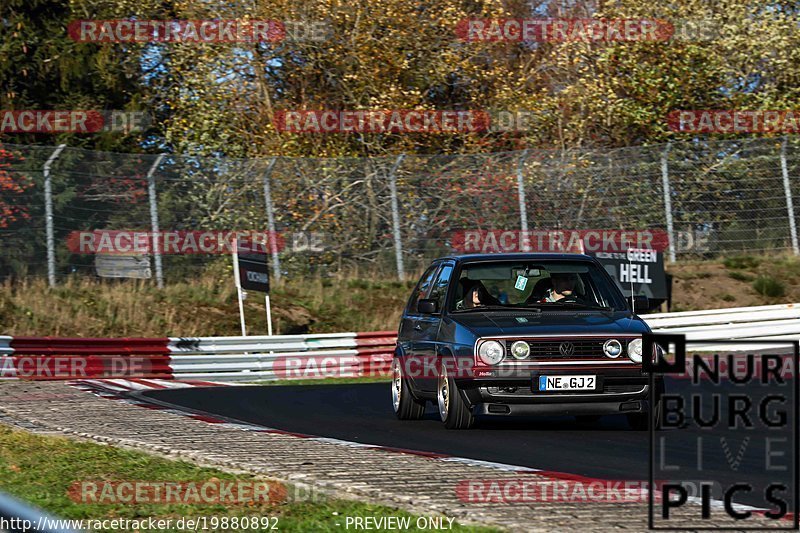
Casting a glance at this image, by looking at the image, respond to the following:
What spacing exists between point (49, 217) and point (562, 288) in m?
13.7

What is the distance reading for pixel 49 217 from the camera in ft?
75.0

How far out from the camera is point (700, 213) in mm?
26219

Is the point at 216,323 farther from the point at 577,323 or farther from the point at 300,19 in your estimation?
the point at 577,323

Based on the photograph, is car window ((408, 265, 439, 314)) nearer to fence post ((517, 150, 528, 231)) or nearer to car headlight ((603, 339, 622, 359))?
car headlight ((603, 339, 622, 359))

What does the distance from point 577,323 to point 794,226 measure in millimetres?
17014

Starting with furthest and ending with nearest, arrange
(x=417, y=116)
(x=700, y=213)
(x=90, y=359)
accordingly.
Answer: (x=417, y=116) → (x=700, y=213) → (x=90, y=359)

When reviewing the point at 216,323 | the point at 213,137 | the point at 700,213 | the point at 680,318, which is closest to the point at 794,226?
the point at 700,213

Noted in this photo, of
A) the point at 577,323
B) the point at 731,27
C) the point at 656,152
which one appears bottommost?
the point at 577,323

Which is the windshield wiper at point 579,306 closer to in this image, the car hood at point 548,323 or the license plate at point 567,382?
the car hood at point 548,323

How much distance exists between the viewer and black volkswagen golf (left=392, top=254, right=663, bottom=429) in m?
10.5

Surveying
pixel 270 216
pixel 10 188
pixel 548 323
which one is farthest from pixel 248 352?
pixel 548 323

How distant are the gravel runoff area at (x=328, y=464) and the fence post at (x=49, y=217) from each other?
401 inches

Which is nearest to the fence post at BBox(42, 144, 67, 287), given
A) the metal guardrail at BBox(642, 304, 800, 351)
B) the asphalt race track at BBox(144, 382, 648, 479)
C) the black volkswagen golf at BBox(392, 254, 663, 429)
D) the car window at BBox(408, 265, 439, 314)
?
the asphalt race track at BBox(144, 382, 648, 479)

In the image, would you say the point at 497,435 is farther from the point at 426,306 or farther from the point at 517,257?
the point at 517,257
